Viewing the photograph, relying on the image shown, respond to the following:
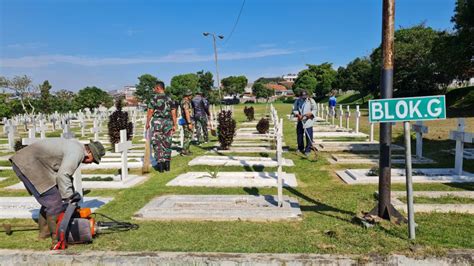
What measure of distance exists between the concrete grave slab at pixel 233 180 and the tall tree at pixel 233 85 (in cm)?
9816

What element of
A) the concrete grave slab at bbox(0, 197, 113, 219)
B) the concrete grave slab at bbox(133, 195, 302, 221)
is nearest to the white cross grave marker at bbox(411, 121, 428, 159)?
the concrete grave slab at bbox(133, 195, 302, 221)

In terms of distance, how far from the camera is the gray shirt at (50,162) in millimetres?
3793

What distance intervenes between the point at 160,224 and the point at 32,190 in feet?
4.79

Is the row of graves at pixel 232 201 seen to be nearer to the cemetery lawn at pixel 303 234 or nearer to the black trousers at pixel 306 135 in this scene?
the cemetery lawn at pixel 303 234

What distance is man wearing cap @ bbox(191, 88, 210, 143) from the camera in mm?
12312

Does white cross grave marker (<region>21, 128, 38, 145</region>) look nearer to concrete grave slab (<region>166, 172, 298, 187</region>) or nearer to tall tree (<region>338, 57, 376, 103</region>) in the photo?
concrete grave slab (<region>166, 172, 298, 187</region>)

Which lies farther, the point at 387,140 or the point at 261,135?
the point at 261,135

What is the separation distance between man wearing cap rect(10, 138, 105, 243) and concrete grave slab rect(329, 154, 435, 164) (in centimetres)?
646

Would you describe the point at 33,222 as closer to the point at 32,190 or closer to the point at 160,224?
the point at 32,190

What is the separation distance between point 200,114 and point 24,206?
780 centimetres

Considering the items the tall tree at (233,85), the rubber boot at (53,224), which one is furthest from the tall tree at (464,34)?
the tall tree at (233,85)

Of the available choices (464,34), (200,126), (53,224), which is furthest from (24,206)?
(464,34)

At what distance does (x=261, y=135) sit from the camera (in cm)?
1579

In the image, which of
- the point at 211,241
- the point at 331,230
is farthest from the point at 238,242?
the point at 331,230
